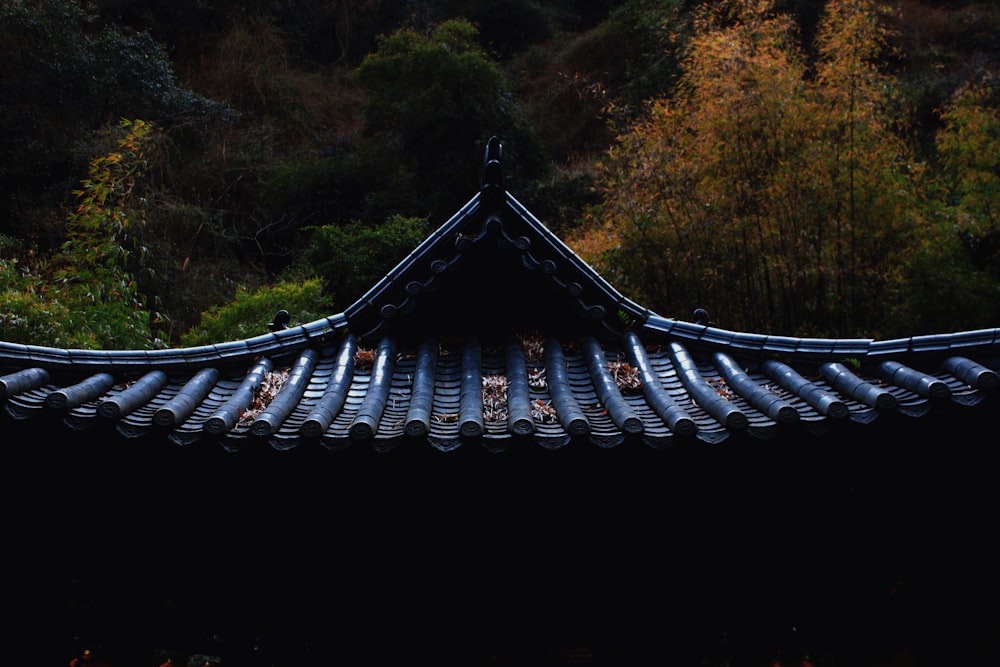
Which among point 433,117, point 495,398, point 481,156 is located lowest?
point 495,398

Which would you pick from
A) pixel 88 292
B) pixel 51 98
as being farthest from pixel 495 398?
pixel 51 98

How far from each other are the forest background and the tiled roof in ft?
0.93

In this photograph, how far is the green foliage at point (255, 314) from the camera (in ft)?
26.5

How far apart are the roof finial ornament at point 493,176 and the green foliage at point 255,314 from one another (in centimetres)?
541

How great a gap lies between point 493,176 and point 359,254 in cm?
785

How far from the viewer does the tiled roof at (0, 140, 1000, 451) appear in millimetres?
2322

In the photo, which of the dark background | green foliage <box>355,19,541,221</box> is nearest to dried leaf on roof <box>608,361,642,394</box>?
the dark background

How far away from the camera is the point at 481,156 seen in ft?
40.5

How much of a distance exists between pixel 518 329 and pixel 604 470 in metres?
0.78

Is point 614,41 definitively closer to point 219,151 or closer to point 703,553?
point 219,151

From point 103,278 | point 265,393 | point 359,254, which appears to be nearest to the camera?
point 265,393

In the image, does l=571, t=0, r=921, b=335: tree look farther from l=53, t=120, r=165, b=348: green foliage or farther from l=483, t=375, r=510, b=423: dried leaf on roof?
l=483, t=375, r=510, b=423: dried leaf on roof

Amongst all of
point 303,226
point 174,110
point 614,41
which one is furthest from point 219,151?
point 614,41

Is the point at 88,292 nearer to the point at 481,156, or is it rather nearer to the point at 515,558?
the point at 515,558
